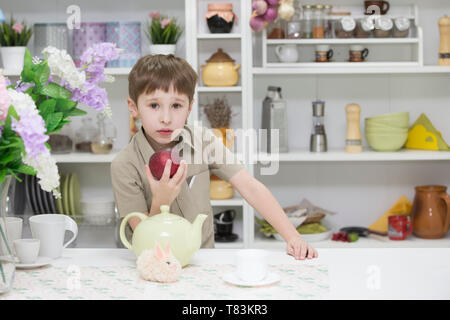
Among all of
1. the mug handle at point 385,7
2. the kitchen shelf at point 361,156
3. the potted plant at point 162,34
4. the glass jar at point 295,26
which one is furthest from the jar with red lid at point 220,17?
the mug handle at point 385,7

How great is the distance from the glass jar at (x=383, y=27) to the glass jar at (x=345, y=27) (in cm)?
10

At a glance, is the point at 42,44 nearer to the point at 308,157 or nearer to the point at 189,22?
the point at 189,22

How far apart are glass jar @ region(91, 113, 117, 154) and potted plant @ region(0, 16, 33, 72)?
0.42 metres

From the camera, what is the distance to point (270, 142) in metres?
2.90

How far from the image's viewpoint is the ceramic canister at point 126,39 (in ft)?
9.39

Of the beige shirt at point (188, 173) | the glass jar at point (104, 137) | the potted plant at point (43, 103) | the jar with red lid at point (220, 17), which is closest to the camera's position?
the potted plant at point (43, 103)

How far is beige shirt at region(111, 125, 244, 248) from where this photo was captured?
1.58 meters

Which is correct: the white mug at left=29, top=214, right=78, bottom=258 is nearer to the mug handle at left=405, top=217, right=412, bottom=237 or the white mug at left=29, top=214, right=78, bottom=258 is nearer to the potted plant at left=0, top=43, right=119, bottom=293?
the potted plant at left=0, top=43, right=119, bottom=293

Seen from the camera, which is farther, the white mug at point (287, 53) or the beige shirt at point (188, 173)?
the white mug at point (287, 53)

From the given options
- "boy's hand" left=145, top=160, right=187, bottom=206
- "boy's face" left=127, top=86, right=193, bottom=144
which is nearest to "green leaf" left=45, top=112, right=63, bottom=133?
"boy's hand" left=145, top=160, right=187, bottom=206

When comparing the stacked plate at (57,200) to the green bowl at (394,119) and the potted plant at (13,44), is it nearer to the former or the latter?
the potted plant at (13,44)

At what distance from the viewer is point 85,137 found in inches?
116

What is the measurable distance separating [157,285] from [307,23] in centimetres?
187
